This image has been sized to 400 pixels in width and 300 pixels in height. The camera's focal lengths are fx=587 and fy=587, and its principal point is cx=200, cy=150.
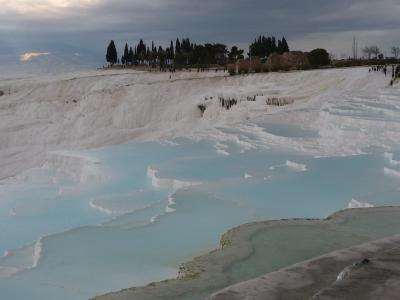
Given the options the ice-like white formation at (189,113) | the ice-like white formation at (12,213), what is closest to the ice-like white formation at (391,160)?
the ice-like white formation at (189,113)

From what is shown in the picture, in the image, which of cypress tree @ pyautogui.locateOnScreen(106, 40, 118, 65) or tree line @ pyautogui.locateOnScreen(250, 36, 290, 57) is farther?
cypress tree @ pyautogui.locateOnScreen(106, 40, 118, 65)

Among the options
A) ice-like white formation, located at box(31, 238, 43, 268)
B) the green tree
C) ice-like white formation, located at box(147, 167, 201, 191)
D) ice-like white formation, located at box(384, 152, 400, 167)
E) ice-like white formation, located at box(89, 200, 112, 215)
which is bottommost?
ice-like white formation, located at box(89, 200, 112, 215)

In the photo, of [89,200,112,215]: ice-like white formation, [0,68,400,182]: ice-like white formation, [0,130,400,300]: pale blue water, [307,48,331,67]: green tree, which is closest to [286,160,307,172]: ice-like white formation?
[0,130,400,300]: pale blue water

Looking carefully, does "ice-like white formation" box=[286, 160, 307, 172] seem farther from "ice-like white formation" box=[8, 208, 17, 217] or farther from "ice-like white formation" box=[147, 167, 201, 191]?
"ice-like white formation" box=[8, 208, 17, 217]

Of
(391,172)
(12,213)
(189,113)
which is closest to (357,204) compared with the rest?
(391,172)

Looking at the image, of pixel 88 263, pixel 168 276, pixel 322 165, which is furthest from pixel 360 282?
Answer: pixel 322 165

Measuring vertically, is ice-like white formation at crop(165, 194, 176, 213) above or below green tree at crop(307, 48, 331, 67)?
below

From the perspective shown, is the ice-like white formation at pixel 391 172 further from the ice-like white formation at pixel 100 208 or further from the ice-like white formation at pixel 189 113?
the ice-like white formation at pixel 100 208

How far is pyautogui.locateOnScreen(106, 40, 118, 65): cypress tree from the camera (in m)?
55.1

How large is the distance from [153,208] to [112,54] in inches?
2002

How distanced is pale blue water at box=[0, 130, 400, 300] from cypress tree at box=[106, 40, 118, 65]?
4602 cm

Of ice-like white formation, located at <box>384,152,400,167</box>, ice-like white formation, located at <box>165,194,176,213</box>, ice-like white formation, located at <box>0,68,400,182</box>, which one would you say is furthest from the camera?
ice-like white formation, located at <box>0,68,400,182</box>

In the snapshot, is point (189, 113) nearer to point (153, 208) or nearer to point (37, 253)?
point (153, 208)

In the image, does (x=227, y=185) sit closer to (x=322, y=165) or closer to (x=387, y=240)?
(x=322, y=165)
